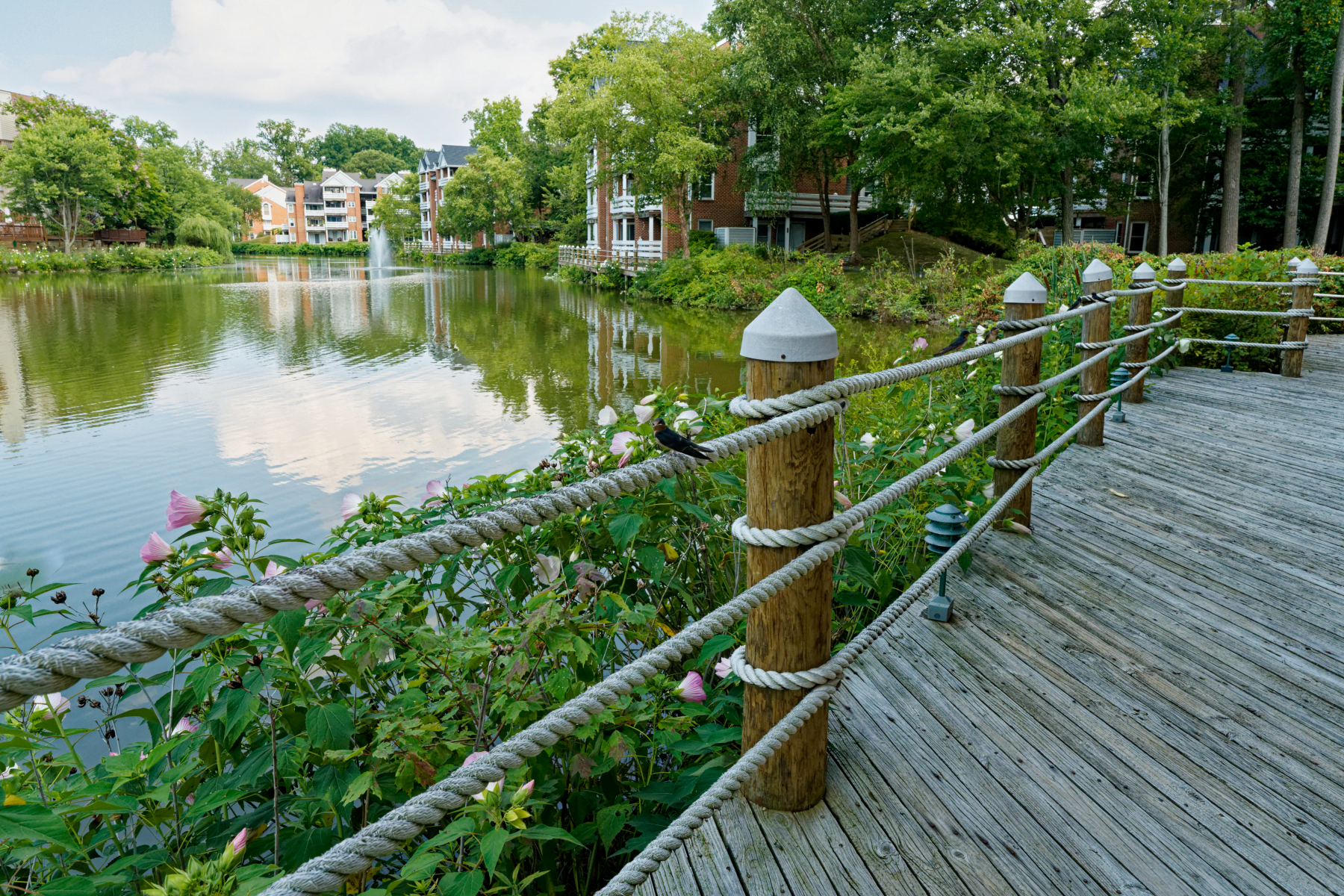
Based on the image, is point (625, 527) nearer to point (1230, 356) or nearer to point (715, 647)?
point (715, 647)

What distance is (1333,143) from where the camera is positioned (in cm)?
2311

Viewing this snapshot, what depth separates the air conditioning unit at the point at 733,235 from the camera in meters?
35.5

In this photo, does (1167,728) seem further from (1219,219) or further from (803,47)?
(1219,219)

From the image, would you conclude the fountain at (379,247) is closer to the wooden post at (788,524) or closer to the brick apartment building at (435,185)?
the brick apartment building at (435,185)

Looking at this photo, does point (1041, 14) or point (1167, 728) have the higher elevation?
point (1041, 14)

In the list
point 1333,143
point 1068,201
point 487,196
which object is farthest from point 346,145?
point 1333,143

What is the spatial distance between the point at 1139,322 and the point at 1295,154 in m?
25.1

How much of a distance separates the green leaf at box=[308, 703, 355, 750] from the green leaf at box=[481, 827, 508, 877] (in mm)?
631

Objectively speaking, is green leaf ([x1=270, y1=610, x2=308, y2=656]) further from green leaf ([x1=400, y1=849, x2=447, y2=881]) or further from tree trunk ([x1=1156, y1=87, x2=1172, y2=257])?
tree trunk ([x1=1156, y1=87, x2=1172, y2=257])

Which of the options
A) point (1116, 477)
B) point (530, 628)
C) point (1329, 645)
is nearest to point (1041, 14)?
point (1116, 477)

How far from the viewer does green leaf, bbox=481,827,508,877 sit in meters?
1.51

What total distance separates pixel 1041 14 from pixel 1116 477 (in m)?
22.7

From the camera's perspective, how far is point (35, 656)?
768mm

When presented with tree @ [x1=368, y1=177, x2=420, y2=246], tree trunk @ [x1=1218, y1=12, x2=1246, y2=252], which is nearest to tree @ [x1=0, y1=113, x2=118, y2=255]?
tree @ [x1=368, y1=177, x2=420, y2=246]
